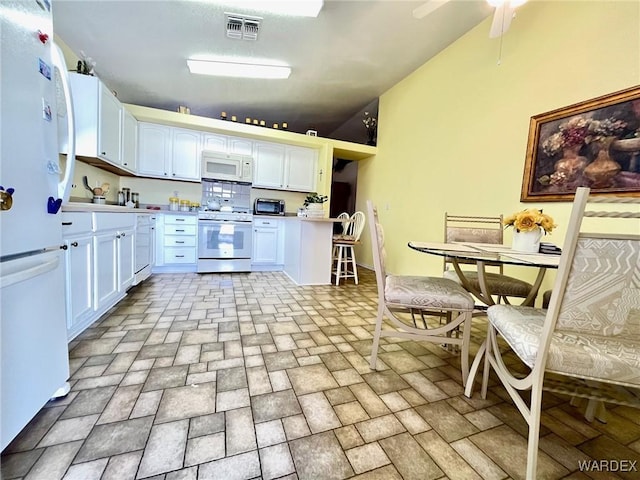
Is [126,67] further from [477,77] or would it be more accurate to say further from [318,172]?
[477,77]

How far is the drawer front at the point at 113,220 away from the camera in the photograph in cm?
189

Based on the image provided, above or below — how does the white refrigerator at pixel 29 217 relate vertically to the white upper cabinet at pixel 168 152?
below

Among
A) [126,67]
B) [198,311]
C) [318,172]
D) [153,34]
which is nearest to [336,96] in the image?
[318,172]

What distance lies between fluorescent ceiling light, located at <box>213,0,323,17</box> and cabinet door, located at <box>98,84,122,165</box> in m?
1.56

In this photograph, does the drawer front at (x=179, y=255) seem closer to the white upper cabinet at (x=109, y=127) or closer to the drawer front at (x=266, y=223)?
the drawer front at (x=266, y=223)

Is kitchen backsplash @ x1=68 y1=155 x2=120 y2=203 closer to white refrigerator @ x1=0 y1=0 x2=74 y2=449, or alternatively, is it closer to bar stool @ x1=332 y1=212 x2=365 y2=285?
white refrigerator @ x1=0 y1=0 x2=74 y2=449

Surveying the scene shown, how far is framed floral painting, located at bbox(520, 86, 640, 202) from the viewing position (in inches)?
64.3

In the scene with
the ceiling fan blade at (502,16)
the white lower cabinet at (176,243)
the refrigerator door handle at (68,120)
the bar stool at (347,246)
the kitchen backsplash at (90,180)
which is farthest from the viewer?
the white lower cabinet at (176,243)

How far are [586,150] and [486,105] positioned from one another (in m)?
1.07

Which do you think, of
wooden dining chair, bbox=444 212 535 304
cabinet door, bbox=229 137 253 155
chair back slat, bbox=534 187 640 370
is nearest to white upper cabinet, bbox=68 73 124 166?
cabinet door, bbox=229 137 253 155

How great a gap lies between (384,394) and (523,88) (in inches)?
110

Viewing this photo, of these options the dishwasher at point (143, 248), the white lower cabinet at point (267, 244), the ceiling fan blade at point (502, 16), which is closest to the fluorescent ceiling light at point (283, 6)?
the ceiling fan blade at point (502, 16)

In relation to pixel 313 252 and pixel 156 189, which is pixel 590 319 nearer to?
pixel 313 252

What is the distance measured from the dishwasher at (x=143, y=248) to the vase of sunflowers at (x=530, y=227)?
11.4 ft
